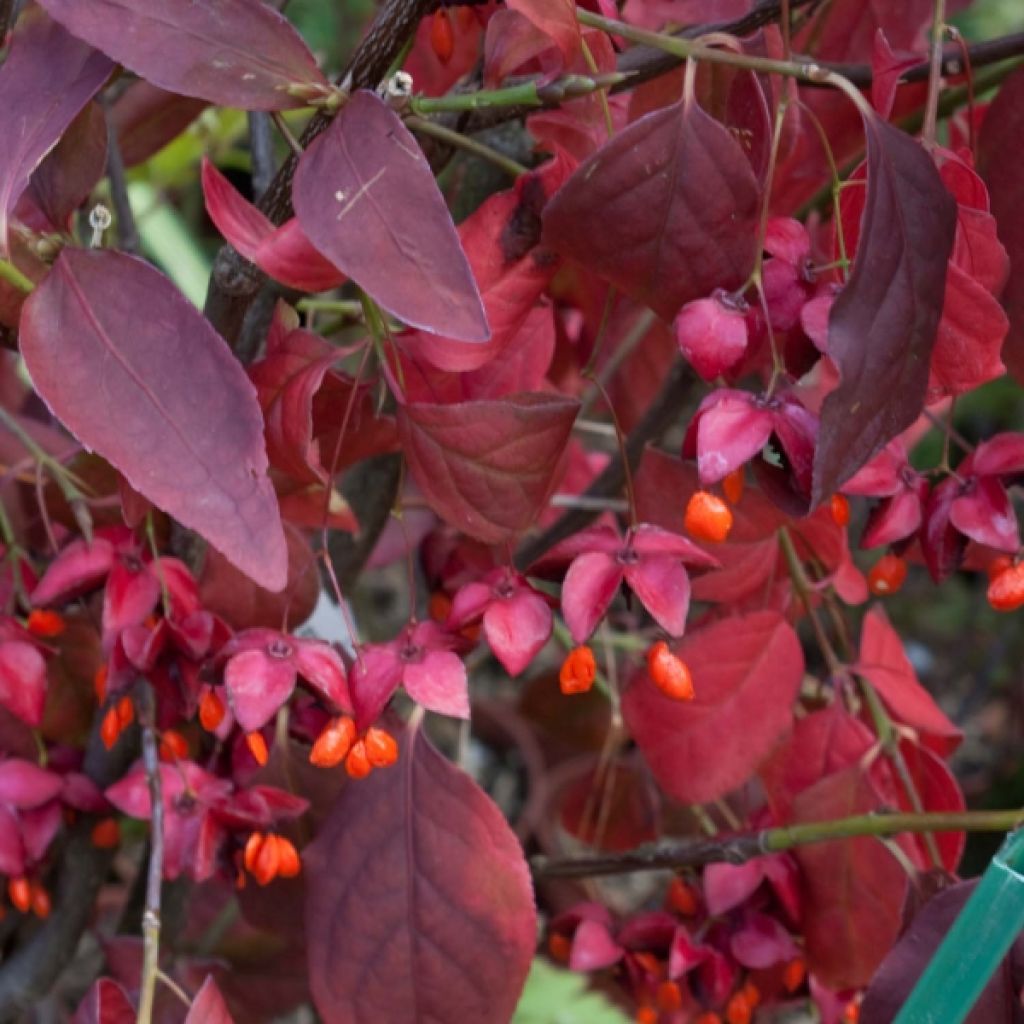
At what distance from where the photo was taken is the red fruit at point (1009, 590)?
18.9 inches

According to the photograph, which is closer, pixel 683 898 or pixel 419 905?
pixel 419 905

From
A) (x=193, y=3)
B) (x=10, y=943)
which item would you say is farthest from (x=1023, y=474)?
(x=10, y=943)

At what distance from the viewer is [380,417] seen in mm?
516

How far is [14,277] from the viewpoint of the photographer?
1.40 ft

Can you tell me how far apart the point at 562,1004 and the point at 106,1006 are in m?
0.37

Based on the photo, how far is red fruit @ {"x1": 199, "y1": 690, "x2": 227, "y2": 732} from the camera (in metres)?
0.51

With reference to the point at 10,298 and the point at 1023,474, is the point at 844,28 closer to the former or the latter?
the point at 1023,474

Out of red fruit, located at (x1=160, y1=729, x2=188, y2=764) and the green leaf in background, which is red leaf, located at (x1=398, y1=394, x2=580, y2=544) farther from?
the green leaf in background

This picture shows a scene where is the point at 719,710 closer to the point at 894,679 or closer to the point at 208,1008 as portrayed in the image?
the point at 894,679

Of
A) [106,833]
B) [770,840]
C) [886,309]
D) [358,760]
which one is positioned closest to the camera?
[886,309]

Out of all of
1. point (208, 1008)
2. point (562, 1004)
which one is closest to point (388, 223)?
point (208, 1008)

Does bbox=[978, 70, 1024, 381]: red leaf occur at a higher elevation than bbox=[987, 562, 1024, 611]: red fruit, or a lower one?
higher

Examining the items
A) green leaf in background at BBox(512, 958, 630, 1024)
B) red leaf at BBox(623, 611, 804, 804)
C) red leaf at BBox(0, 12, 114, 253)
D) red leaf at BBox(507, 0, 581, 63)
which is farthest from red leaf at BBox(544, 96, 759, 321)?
green leaf in background at BBox(512, 958, 630, 1024)

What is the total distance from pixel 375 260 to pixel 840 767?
404mm
